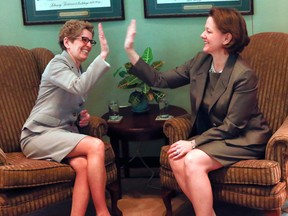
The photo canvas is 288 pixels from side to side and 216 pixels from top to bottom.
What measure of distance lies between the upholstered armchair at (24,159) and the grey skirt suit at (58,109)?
8cm

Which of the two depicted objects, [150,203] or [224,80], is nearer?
[224,80]

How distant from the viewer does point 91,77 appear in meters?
2.45

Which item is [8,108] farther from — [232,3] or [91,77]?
[232,3]

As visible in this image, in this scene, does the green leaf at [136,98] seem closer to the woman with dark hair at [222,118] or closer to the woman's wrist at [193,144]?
the woman with dark hair at [222,118]

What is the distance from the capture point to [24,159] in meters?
2.55

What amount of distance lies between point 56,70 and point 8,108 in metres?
0.49

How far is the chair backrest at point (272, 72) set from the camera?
2664 millimetres

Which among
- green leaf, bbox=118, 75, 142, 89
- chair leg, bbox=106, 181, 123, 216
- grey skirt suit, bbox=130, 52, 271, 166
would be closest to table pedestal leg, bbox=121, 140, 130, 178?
green leaf, bbox=118, 75, 142, 89

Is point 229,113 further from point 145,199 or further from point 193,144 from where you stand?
point 145,199

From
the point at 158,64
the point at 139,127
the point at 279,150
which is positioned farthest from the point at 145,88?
the point at 279,150

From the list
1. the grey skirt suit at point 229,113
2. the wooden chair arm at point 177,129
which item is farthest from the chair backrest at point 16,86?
the wooden chair arm at point 177,129

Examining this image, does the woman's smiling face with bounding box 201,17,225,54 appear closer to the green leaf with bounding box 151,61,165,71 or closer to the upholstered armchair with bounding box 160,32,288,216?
the upholstered armchair with bounding box 160,32,288,216

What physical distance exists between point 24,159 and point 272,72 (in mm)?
1476

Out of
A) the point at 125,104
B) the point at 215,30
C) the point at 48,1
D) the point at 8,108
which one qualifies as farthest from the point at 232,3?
the point at 8,108
